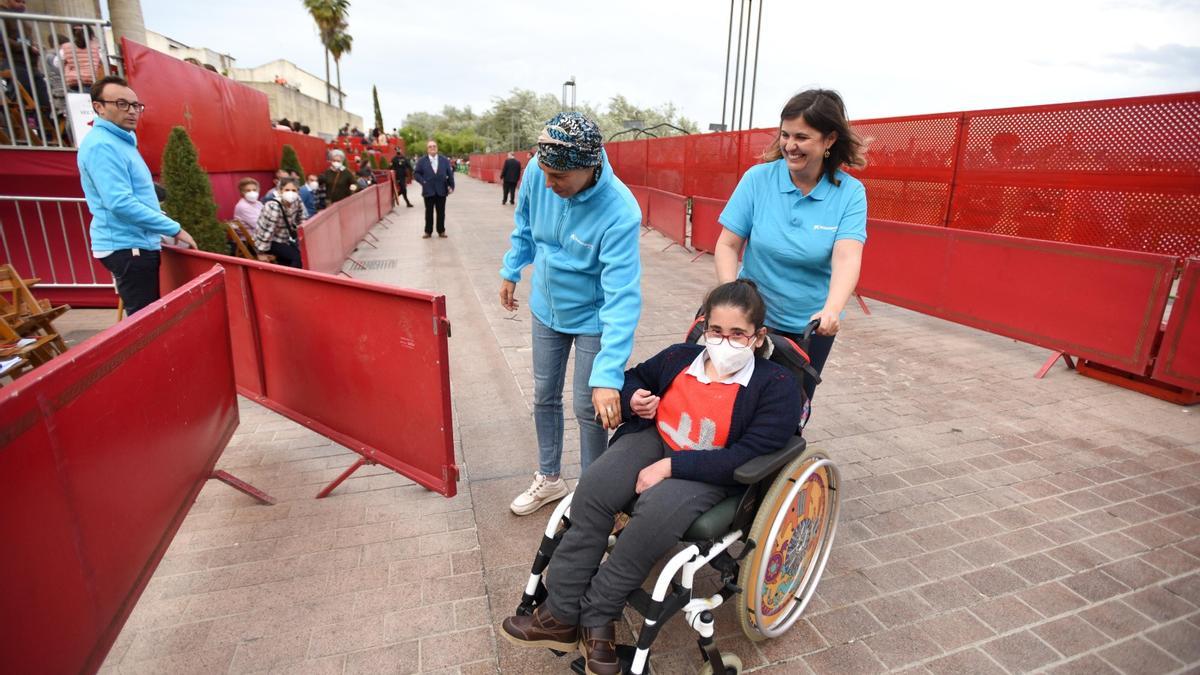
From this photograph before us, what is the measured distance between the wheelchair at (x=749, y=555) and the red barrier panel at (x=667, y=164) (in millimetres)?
13541

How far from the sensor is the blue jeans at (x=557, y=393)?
9.72ft

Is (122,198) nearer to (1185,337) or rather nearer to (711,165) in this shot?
(1185,337)

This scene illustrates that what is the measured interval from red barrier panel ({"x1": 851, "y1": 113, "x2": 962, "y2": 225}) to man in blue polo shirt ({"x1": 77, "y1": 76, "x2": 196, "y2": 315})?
23.1 feet

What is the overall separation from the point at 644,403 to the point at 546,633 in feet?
2.86

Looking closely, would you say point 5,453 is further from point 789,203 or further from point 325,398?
point 789,203

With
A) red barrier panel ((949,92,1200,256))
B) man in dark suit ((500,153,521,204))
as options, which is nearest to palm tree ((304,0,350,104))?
man in dark suit ((500,153,521,204))

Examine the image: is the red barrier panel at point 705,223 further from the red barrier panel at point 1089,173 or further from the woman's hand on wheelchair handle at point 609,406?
the woman's hand on wheelchair handle at point 609,406

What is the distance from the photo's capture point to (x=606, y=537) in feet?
7.13

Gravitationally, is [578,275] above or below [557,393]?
above

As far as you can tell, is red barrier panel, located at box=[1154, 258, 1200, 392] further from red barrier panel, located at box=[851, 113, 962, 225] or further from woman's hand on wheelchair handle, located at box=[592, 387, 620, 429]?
woman's hand on wheelchair handle, located at box=[592, 387, 620, 429]

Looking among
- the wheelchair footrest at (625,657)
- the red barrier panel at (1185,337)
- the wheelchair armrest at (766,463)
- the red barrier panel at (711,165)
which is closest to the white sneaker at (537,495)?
the wheelchair footrest at (625,657)

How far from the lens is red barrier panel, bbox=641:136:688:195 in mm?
15460

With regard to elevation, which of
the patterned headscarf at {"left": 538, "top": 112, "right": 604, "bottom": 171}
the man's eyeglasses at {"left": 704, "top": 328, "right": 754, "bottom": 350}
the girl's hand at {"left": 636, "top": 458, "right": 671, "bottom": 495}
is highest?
the patterned headscarf at {"left": 538, "top": 112, "right": 604, "bottom": 171}

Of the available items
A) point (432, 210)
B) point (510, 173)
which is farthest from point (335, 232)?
point (510, 173)
